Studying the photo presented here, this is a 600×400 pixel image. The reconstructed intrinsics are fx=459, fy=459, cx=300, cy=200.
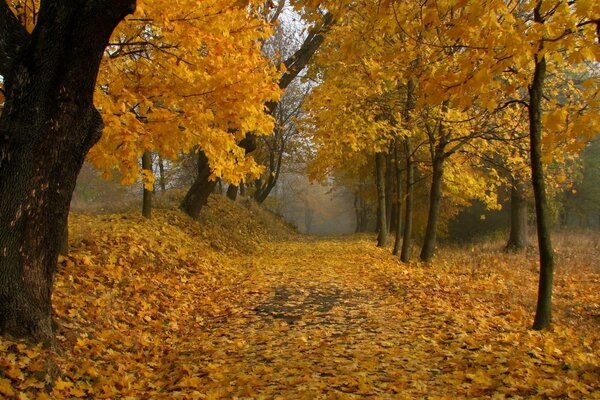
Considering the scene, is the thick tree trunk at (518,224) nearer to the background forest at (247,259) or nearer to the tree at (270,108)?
the background forest at (247,259)

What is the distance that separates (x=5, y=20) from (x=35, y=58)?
65cm

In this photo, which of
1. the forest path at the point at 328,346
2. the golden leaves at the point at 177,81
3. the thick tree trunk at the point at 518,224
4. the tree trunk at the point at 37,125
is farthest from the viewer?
the thick tree trunk at the point at 518,224

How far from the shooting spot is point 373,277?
36.1 ft

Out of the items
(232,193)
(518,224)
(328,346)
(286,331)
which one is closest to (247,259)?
(286,331)

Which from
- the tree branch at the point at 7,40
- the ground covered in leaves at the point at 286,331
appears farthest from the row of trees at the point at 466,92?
the tree branch at the point at 7,40

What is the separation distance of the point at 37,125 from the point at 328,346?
4.10 m

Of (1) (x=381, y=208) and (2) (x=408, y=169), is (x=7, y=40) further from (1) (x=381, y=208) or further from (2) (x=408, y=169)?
(1) (x=381, y=208)

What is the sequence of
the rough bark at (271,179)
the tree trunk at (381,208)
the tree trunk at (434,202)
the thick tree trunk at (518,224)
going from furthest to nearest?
the rough bark at (271,179), the tree trunk at (381,208), the thick tree trunk at (518,224), the tree trunk at (434,202)

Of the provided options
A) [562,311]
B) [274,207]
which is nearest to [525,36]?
[562,311]

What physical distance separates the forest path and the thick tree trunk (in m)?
9.97

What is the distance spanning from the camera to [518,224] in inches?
712

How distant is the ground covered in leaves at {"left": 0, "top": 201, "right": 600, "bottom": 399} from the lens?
14.2ft

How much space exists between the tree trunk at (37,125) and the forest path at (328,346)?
76.0 inches

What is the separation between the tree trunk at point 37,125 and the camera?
415 centimetres
